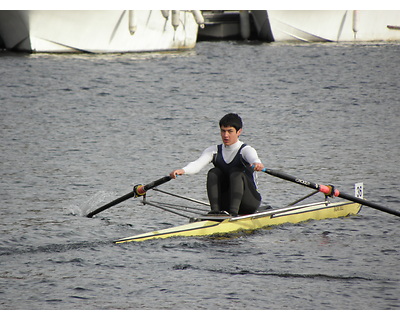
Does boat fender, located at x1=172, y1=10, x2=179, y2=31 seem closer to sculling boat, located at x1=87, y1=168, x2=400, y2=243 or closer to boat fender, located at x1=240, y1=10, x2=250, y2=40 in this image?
boat fender, located at x1=240, y1=10, x2=250, y2=40

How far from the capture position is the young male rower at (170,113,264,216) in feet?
39.6

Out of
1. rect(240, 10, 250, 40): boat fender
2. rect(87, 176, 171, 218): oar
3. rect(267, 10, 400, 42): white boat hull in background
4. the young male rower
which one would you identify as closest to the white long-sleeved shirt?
the young male rower

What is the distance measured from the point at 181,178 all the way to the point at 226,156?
510 centimetres

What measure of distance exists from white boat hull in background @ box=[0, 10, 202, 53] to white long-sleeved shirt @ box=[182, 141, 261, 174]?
1025 inches

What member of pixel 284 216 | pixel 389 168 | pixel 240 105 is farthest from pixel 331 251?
pixel 240 105

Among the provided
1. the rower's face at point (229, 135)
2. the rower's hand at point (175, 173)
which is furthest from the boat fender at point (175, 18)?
the rower's hand at point (175, 173)

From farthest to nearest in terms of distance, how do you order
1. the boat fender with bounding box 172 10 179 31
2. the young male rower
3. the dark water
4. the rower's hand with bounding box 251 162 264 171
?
the boat fender with bounding box 172 10 179 31, the young male rower, the rower's hand with bounding box 251 162 264 171, the dark water

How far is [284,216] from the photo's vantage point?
43.0 ft

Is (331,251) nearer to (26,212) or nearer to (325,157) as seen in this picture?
(26,212)

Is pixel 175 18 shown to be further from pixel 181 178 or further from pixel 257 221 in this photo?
pixel 257 221

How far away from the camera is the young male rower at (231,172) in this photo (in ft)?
39.6

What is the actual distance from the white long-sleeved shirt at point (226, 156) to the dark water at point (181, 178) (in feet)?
4.07

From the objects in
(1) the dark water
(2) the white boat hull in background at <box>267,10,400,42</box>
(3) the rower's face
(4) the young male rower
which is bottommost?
(1) the dark water

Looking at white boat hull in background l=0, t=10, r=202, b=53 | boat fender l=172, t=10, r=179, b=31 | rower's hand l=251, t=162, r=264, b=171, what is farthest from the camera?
boat fender l=172, t=10, r=179, b=31
